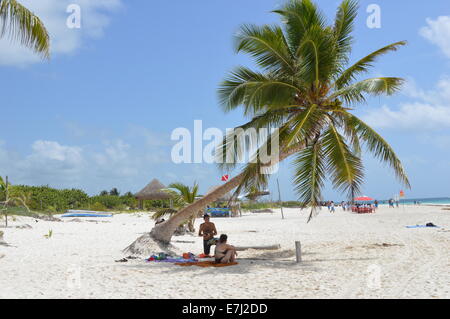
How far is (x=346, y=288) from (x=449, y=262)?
353cm

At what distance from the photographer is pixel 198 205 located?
9.81 m

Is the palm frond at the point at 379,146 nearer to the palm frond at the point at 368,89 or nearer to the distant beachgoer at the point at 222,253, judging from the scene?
the palm frond at the point at 368,89

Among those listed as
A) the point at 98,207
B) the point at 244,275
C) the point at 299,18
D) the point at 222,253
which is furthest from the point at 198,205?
the point at 98,207

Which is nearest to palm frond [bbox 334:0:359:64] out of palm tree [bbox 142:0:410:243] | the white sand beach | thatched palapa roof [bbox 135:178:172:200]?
palm tree [bbox 142:0:410:243]

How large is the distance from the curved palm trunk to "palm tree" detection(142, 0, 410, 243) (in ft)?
0.10

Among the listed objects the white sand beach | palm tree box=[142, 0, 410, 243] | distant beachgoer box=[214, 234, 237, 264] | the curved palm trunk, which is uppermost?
palm tree box=[142, 0, 410, 243]

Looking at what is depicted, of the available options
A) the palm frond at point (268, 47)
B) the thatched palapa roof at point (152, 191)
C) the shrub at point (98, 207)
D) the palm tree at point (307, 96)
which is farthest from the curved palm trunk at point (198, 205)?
the shrub at point (98, 207)

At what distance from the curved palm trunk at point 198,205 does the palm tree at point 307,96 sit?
0.10ft

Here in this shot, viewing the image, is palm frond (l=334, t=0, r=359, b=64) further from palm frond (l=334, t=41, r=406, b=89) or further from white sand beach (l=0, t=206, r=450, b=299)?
white sand beach (l=0, t=206, r=450, b=299)

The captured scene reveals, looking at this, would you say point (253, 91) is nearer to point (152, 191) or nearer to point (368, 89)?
point (368, 89)

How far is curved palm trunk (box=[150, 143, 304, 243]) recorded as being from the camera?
9484 millimetres

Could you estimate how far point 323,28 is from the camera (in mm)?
9172

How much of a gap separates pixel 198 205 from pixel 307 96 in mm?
3543
